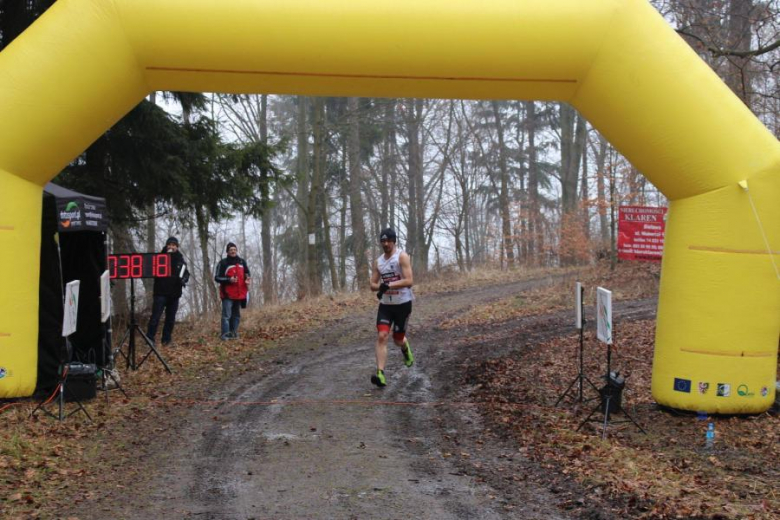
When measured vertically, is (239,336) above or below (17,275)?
below

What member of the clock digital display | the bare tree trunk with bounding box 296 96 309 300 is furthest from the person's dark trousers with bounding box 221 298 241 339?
the bare tree trunk with bounding box 296 96 309 300

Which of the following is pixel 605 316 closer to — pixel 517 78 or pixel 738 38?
pixel 517 78

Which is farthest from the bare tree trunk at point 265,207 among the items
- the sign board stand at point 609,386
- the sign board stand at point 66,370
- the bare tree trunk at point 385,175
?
the sign board stand at point 609,386

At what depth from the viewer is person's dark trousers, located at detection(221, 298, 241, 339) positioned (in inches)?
546

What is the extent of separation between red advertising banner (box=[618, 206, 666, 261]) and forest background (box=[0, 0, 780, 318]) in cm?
299

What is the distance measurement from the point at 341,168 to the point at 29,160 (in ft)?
78.0

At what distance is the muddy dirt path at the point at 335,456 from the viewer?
5.55 meters

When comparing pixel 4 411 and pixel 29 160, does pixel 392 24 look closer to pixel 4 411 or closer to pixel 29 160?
pixel 29 160

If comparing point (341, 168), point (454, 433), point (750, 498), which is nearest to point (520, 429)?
point (454, 433)

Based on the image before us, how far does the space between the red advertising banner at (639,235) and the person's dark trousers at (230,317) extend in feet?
26.8

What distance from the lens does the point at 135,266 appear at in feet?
36.6

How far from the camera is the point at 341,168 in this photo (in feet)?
104

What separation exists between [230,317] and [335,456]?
7591mm

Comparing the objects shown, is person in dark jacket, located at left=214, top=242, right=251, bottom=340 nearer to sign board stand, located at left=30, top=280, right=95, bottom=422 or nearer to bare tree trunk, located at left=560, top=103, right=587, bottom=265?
sign board stand, located at left=30, top=280, right=95, bottom=422
